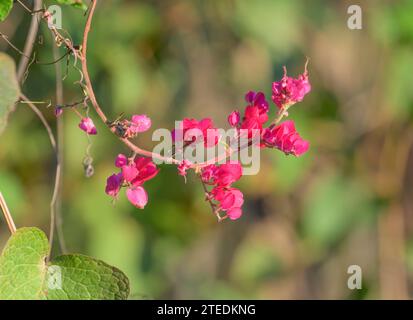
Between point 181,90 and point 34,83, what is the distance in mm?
342

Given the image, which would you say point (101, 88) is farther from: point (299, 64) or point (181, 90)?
point (299, 64)

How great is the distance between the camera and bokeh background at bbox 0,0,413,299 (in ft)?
5.81

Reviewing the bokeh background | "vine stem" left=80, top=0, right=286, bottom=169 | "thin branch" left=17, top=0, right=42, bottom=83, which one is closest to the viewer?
"vine stem" left=80, top=0, right=286, bottom=169

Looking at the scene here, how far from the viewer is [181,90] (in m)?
1.89

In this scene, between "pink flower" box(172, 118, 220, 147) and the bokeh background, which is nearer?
"pink flower" box(172, 118, 220, 147)

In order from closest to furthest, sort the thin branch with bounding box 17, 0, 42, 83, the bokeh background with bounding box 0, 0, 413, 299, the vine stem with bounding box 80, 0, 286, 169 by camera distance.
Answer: the vine stem with bounding box 80, 0, 286, 169, the thin branch with bounding box 17, 0, 42, 83, the bokeh background with bounding box 0, 0, 413, 299

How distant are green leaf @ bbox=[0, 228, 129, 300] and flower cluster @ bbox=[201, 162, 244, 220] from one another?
0.41 feet

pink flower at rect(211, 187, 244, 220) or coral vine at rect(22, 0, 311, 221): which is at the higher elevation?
coral vine at rect(22, 0, 311, 221)

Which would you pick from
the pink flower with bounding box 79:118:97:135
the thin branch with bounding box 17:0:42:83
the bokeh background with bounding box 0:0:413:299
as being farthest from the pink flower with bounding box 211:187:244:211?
the bokeh background with bounding box 0:0:413:299

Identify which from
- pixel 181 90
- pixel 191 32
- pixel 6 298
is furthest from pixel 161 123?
pixel 6 298

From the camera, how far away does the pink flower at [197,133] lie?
75 cm

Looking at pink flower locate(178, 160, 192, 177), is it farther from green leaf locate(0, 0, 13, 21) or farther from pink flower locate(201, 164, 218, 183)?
green leaf locate(0, 0, 13, 21)

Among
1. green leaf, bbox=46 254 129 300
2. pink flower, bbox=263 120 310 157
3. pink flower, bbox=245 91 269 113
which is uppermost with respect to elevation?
pink flower, bbox=245 91 269 113

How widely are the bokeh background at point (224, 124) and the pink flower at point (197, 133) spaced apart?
94 centimetres
